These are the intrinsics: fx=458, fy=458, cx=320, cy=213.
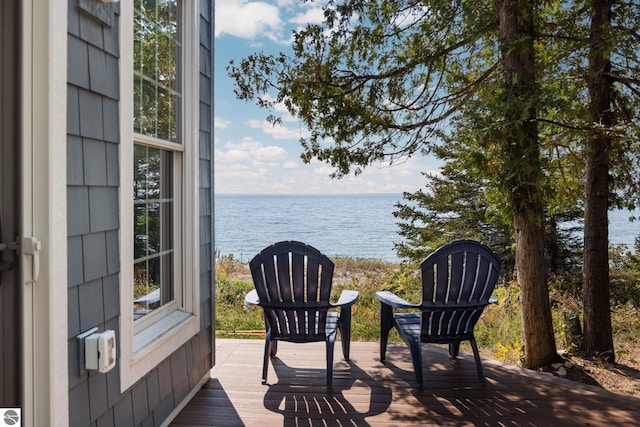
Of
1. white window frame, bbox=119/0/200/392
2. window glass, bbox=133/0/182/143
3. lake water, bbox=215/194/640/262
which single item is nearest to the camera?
white window frame, bbox=119/0/200/392

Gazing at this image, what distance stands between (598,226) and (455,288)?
2.06m

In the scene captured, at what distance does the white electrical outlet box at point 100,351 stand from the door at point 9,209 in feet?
0.81

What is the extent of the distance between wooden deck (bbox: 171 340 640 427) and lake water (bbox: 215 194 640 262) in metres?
11.4

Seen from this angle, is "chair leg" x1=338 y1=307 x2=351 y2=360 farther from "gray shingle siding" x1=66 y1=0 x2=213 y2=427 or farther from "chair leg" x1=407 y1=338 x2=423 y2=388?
"gray shingle siding" x1=66 y1=0 x2=213 y2=427

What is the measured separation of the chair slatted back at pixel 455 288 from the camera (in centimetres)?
313

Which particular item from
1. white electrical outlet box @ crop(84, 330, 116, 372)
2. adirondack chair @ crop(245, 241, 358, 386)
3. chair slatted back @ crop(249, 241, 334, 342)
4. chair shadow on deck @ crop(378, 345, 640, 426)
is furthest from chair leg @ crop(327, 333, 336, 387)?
white electrical outlet box @ crop(84, 330, 116, 372)

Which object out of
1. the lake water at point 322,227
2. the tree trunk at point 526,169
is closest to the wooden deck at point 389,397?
the tree trunk at point 526,169

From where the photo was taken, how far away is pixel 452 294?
318 centimetres

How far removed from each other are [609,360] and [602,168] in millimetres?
1795

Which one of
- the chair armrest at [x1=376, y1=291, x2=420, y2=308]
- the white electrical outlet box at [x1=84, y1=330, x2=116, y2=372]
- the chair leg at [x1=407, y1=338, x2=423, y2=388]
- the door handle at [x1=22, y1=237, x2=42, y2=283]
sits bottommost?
the chair leg at [x1=407, y1=338, x2=423, y2=388]

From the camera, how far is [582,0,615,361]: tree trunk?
4.24 metres

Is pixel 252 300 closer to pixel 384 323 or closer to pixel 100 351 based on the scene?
pixel 384 323

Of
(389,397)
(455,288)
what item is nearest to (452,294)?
(455,288)

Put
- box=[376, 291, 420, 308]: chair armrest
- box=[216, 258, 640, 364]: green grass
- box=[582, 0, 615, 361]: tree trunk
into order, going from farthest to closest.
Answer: box=[216, 258, 640, 364]: green grass → box=[582, 0, 615, 361]: tree trunk → box=[376, 291, 420, 308]: chair armrest
